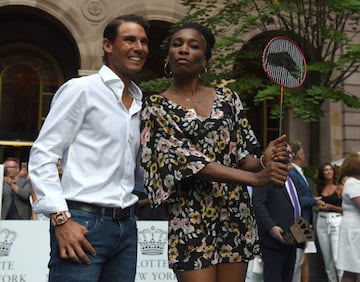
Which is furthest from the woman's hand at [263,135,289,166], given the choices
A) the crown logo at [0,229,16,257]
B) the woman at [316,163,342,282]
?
the woman at [316,163,342,282]

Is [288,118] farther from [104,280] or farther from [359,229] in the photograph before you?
[104,280]

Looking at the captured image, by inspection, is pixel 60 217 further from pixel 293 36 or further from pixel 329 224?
pixel 293 36

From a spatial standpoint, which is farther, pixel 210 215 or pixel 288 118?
pixel 288 118

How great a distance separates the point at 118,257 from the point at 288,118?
1551 cm

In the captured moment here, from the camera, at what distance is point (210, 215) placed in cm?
324

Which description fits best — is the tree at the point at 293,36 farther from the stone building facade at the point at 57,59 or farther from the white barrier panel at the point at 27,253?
the white barrier panel at the point at 27,253

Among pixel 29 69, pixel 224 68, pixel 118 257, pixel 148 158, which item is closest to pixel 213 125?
pixel 148 158

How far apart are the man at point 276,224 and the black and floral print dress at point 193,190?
3554mm

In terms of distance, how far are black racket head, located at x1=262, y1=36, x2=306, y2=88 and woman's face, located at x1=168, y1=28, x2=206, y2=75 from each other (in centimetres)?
39

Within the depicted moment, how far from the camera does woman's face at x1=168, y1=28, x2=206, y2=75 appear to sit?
11.0ft

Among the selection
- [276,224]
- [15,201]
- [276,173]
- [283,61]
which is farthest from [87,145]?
[15,201]

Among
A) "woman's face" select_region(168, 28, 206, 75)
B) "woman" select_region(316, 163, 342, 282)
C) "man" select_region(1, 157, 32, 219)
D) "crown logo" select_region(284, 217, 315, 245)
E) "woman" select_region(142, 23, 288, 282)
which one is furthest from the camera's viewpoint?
"woman" select_region(316, 163, 342, 282)

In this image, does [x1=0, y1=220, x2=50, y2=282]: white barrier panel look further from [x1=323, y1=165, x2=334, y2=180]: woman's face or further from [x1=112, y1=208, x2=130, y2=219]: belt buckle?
[x1=323, y1=165, x2=334, y2=180]: woman's face

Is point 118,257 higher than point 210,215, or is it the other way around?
point 210,215
